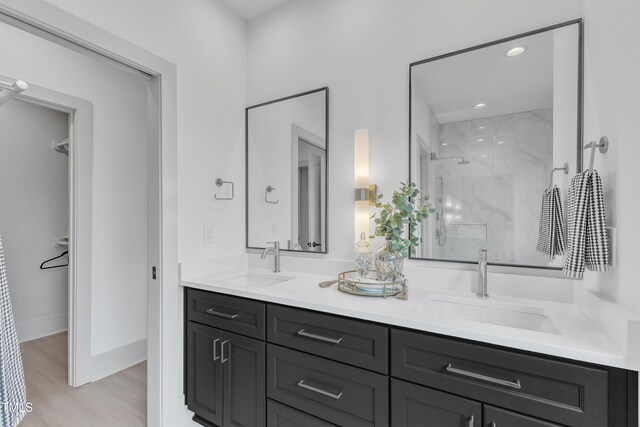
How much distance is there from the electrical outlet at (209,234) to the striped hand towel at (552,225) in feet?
6.09

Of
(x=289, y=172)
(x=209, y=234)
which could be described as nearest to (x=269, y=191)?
(x=289, y=172)

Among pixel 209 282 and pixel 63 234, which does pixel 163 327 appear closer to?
pixel 209 282

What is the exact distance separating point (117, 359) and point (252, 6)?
116 inches

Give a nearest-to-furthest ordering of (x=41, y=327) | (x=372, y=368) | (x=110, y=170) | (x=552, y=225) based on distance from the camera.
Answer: (x=372, y=368)
(x=552, y=225)
(x=110, y=170)
(x=41, y=327)

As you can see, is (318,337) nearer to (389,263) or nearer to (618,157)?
(389,263)

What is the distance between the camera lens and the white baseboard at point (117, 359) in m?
2.35

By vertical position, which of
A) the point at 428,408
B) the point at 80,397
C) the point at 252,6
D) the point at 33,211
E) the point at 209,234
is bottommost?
the point at 80,397

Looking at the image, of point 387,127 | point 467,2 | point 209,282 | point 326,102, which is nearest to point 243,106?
point 326,102

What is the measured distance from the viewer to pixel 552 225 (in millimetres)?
1303

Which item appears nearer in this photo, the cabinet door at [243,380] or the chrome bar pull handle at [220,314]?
the cabinet door at [243,380]

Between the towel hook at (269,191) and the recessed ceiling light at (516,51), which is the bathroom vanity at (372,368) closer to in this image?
the towel hook at (269,191)

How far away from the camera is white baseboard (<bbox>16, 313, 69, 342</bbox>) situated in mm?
3000

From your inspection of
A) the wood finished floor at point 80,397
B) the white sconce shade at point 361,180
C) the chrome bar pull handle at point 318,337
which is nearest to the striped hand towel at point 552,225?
the white sconce shade at point 361,180

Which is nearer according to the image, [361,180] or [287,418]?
[287,418]
